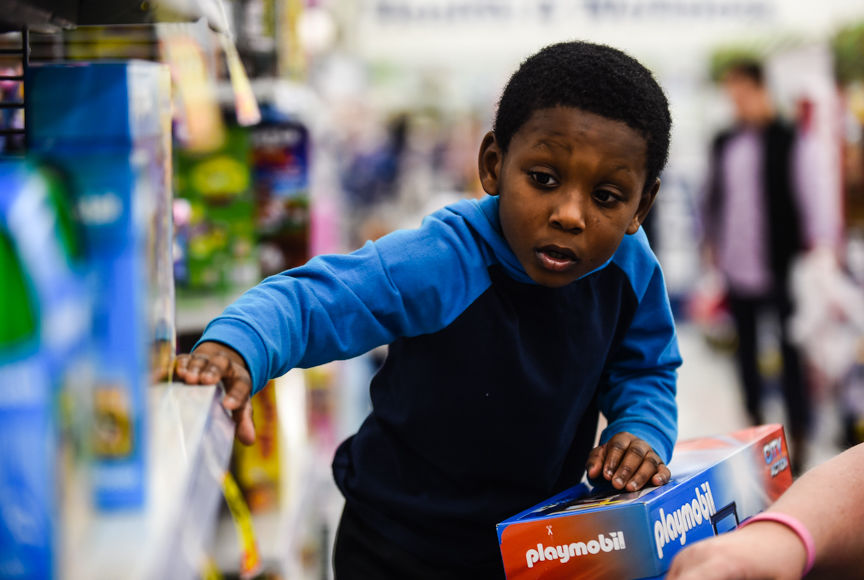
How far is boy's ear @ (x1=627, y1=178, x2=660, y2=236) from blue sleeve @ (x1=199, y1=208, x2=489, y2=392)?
8.5 inches

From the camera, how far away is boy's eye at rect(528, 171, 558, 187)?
115 cm

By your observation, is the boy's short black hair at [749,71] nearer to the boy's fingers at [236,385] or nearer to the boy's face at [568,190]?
the boy's face at [568,190]

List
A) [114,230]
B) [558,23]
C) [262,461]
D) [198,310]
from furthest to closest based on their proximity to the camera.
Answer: [558,23]
[262,461]
[198,310]
[114,230]

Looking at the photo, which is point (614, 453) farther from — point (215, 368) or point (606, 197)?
point (215, 368)

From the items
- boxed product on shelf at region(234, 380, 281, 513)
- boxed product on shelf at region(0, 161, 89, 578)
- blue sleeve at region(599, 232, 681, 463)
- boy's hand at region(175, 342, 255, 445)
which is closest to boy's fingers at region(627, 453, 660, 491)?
blue sleeve at region(599, 232, 681, 463)

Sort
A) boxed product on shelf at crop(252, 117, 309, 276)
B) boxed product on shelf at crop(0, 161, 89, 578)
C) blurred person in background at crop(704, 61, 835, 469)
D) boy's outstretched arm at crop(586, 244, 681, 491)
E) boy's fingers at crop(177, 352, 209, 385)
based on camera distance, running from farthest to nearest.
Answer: blurred person in background at crop(704, 61, 835, 469)
boxed product on shelf at crop(252, 117, 309, 276)
boy's outstretched arm at crop(586, 244, 681, 491)
boy's fingers at crop(177, 352, 209, 385)
boxed product on shelf at crop(0, 161, 89, 578)

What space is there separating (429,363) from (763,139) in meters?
3.52

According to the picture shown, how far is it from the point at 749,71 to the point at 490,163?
11.3ft

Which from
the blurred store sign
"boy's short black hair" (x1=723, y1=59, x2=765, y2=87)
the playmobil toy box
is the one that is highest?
the blurred store sign

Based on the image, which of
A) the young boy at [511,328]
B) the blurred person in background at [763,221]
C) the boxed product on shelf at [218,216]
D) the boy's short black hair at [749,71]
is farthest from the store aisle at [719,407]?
the young boy at [511,328]

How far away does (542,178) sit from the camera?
3.81ft

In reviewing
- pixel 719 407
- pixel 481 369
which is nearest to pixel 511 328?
pixel 481 369

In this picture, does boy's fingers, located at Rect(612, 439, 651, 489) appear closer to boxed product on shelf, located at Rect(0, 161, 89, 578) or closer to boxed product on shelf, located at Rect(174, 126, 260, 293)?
boxed product on shelf, located at Rect(0, 161, 89, 578)

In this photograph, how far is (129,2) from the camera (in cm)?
95
